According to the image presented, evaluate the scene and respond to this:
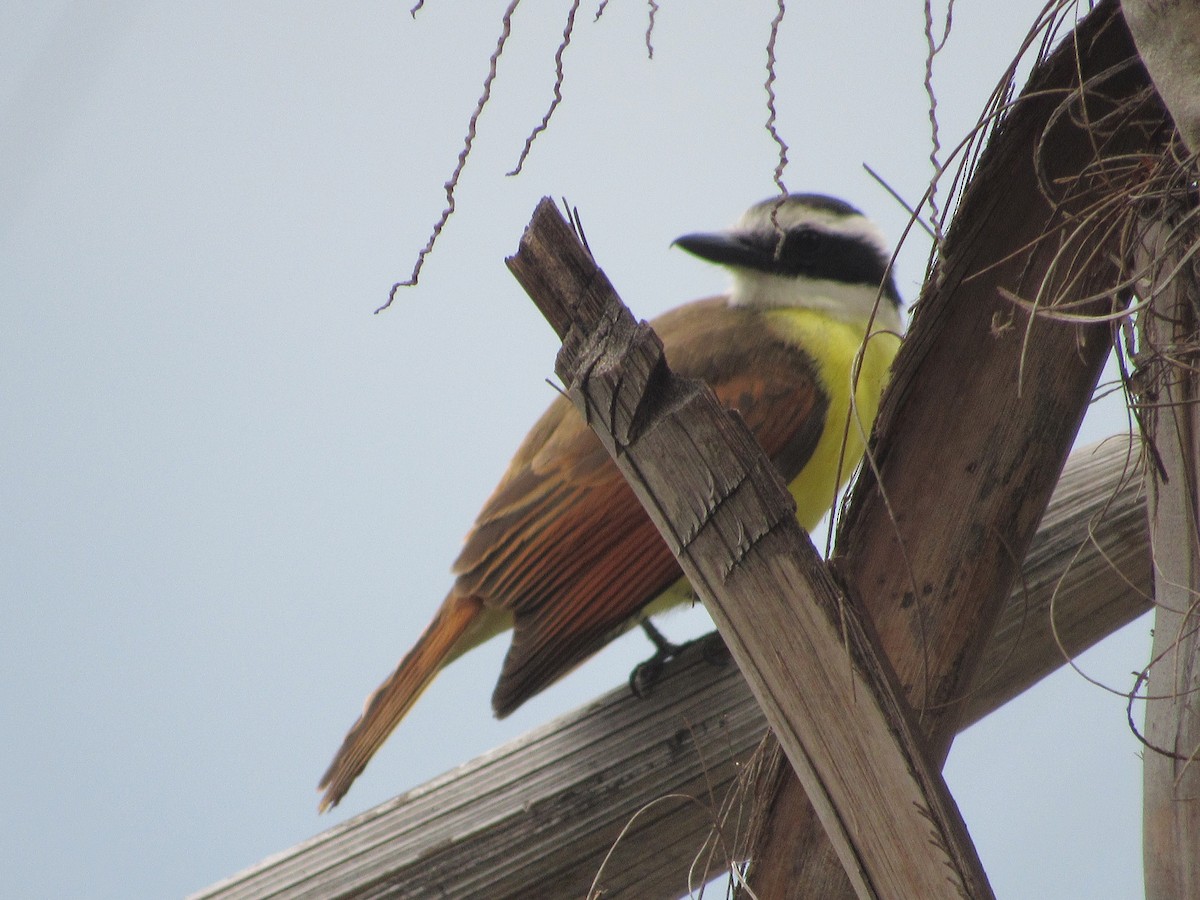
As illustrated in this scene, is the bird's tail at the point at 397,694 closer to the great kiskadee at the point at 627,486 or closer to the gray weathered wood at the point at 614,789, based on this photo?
the great kiskadee at the point at 627,486

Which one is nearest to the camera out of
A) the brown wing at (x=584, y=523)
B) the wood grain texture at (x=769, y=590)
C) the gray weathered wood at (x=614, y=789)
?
the wood grain texture at (x=769, y=590)

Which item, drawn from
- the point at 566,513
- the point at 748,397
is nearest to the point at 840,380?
the point at 748,397

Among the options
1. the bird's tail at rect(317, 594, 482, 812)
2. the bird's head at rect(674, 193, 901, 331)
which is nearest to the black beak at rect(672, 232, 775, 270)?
the bird's head at rect(674, 193, 901, 331)

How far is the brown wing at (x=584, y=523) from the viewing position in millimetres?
2658

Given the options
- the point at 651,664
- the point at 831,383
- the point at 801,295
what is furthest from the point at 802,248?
the point at 651,664

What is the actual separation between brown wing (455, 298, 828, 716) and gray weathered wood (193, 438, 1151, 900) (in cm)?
43

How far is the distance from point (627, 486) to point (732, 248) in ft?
2.68

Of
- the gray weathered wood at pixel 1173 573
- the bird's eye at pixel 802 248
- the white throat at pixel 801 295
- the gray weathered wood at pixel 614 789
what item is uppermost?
the bird's eye at pixel 802 248

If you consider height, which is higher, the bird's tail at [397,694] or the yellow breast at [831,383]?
the yellow breast at [831,383]

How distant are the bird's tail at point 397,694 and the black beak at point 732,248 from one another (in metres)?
1.14

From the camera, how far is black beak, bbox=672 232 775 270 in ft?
11.0

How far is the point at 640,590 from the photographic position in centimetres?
266

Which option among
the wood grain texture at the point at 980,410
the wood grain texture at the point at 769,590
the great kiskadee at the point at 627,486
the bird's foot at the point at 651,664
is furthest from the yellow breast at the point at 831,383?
the wood grain texture at the point at 769,590

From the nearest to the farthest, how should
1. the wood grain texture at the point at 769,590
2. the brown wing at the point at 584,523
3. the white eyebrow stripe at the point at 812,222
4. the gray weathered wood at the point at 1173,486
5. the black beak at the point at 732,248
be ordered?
the wood grain texture at the point at 769,590, the gray weathered wood at the point at 1173,486, the brown wing at the point at 584,523, the black beak at the point at 732,248, the white eyebrow stripe at the point at 812,222
